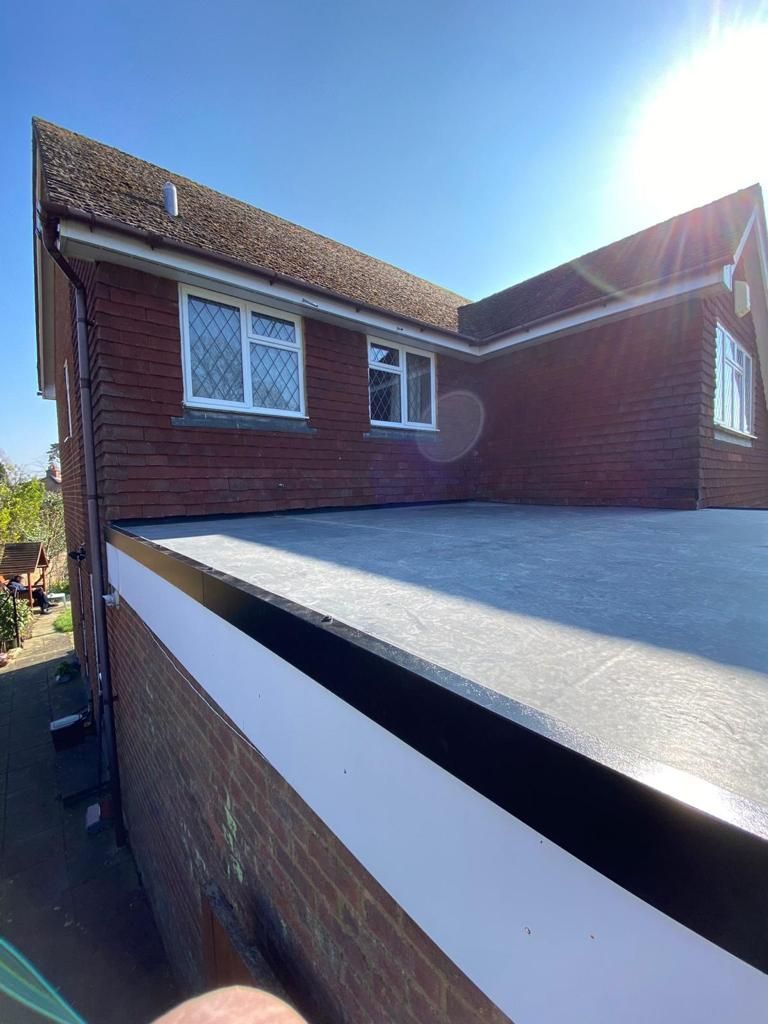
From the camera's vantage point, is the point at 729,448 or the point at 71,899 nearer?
the point at 71,899

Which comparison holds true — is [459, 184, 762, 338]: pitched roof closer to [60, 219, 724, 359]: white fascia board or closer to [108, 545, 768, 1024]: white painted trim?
[60, 219, 724, 359]: white fascia board

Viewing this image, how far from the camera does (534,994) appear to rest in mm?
676

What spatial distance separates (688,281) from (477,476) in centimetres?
420

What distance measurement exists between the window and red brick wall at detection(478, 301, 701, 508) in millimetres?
838

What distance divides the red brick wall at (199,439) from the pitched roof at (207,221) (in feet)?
2.24

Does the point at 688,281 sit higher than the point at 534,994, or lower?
higher

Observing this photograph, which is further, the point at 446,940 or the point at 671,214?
the point at 671,214

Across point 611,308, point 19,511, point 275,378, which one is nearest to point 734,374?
point 611,308

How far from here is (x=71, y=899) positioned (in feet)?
13.5

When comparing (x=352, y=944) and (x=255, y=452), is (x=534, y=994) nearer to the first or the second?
(x=352, y=944)

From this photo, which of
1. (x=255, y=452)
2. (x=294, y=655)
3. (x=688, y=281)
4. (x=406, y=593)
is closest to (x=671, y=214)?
(x=688, y=281)

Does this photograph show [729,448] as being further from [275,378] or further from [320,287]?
[275,378]

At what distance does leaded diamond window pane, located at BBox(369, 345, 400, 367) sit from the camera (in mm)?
6918

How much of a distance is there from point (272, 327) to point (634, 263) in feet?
18.6
